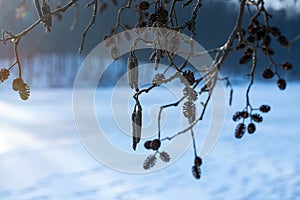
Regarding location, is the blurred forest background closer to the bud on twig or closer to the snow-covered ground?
the snow-covered ground

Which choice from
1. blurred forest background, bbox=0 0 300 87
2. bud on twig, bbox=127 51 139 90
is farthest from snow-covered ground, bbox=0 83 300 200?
bud on twig, bbox=127 51 139 90

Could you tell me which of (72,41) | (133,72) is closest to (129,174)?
(72,41)

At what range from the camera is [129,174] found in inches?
139

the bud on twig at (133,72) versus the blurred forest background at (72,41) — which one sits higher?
the blurred forest background at (72,41)

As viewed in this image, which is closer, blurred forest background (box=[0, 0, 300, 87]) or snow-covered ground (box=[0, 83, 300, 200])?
snow-covered ground (box=[0, 83, 300, 200])

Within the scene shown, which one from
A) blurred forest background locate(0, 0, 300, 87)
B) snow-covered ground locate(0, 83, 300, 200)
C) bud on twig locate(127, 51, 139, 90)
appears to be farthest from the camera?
blurred forest background locate(0, 0, 300, 87)

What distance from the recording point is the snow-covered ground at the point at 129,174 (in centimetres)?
304

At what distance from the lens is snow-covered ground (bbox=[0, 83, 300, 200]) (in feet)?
9.98

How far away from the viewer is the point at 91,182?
3191mm

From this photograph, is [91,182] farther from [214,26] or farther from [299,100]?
[299,100]

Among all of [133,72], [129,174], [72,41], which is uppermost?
[72,41]

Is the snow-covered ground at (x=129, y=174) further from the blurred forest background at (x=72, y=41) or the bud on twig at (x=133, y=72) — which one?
the bud on twig at (x=133, y=72)

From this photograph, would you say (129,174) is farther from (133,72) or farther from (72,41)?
(133,72)

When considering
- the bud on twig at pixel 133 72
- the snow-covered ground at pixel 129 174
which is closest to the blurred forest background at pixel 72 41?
the snow-covered ground at pixel 129 174
